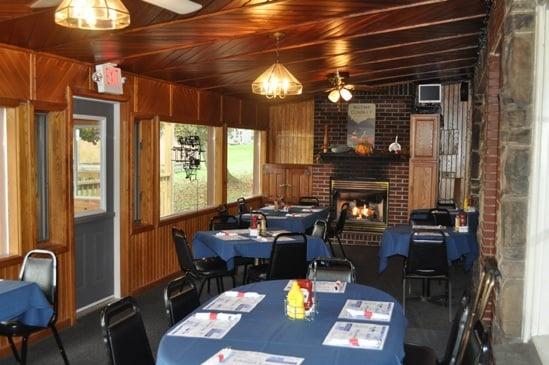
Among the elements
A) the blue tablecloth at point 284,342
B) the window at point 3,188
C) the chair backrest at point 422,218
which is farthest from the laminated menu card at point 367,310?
the chair backrest at point 422,218

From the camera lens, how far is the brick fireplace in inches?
396

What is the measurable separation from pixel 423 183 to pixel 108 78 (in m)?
5.81

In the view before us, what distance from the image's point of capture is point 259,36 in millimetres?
4992

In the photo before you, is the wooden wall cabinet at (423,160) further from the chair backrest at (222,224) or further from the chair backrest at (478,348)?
the chair backrest at (478,348)

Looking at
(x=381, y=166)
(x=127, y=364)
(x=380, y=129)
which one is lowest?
(x=127, y=364)

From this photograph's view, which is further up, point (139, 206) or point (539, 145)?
point (539, 145)

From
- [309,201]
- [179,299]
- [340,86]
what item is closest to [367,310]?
[179,299]

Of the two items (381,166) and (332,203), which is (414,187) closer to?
(381,166)

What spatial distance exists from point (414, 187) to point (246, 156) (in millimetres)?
A: 2919

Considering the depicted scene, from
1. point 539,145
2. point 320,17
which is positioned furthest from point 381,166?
point 539,145

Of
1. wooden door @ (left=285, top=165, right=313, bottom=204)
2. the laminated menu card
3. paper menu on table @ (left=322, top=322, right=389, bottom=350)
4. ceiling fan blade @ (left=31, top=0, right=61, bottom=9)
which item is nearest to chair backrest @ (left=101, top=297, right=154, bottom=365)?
paper menu on table @ (left=322, top=322, right=389, bottom=350)

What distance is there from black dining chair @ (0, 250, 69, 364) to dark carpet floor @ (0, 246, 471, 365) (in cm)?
29

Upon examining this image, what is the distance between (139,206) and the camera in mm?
7043

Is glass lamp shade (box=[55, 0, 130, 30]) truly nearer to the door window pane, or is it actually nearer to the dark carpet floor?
the dark carpet floor
